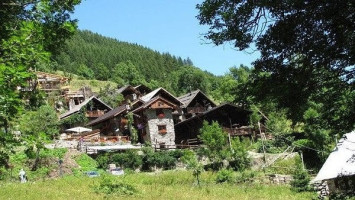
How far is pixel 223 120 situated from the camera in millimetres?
52000

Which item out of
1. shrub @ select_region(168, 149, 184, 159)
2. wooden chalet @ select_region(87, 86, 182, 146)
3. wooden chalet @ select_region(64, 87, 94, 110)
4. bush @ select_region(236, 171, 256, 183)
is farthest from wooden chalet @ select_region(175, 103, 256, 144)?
wooden chalet @ select_region(64, 87, 94, 110)

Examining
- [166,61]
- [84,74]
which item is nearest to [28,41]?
[84,74]

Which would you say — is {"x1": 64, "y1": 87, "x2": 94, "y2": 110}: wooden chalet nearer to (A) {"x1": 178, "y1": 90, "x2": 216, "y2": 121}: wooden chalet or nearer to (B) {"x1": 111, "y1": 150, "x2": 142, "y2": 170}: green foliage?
(A) {"x1": 178, "y1": 90, "x2": 216, "y2": 121}: wooden chalet

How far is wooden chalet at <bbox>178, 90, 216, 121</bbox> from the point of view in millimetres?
57375

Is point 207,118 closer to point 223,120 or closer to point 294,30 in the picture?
point 223,120

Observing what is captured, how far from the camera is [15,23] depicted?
6.51 m

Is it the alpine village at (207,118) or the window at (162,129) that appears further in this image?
the window at (162,129)

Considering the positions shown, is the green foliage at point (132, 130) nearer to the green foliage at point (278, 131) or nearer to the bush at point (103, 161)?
the bush at point (103, 161)

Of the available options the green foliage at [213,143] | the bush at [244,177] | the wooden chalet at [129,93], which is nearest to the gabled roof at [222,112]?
the green foliage at [213,143]

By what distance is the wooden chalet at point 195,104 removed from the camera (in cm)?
5738

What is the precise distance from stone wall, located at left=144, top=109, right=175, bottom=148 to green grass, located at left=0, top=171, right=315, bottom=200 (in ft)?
62.9

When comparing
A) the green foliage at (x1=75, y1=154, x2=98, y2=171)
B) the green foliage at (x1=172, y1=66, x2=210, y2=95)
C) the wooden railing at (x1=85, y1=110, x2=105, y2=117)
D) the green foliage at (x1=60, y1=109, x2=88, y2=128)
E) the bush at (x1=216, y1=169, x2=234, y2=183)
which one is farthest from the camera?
the green foliage at (x1=172, y1=66, x2=210, y2=95)

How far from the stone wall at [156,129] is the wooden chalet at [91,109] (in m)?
11.3

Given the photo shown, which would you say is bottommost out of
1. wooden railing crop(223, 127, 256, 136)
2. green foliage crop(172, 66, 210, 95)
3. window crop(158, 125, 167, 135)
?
wooden railing crop(223, 127, 256, 136)
